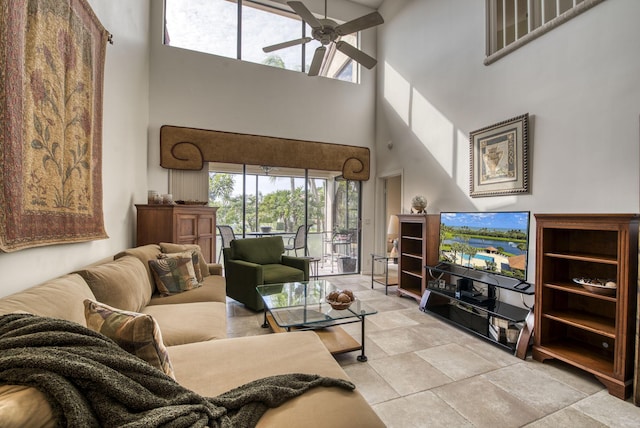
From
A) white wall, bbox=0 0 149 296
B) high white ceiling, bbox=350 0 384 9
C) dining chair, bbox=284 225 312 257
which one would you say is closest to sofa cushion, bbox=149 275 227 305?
white wall, bbox=0 0 149 296

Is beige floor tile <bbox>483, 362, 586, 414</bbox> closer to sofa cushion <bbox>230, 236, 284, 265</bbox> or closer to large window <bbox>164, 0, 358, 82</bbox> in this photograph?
sofa cushion <bbox>230, 236, 284, 265</bbox>

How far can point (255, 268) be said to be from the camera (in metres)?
3.26

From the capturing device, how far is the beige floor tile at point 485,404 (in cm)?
164

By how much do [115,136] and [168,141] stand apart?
1612 mm

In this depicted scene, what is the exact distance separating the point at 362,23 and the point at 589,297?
3.39 m

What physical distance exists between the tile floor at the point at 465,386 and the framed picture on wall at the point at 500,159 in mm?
1676

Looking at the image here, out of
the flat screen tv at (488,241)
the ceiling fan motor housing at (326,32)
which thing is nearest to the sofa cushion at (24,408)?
the flat screen tv at (488,241)

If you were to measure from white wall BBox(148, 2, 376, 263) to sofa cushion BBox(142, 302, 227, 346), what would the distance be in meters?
2.89

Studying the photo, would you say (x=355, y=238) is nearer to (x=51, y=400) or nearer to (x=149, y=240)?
(x=149, y=240)

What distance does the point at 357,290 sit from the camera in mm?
4457

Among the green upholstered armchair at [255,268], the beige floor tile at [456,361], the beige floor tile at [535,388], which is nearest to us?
the beige floor tile at [535,388]

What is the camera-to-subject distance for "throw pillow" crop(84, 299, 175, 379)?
96cm

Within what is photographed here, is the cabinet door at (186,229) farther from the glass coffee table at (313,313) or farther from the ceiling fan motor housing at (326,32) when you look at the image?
the ceiling fan motor housing at (326,32)

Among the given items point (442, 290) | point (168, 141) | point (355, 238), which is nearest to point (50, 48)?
point (168, 141)
